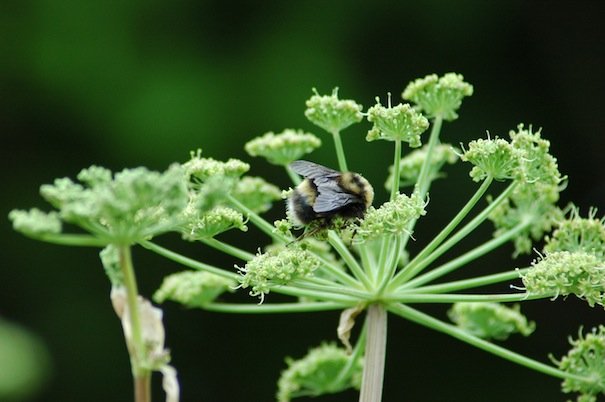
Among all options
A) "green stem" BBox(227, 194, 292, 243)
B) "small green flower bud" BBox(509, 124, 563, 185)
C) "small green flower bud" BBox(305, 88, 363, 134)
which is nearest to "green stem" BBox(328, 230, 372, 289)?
"green stem" BBox(227, 194, 292, 243)

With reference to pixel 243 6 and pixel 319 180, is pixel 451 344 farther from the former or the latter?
pixel 319 180

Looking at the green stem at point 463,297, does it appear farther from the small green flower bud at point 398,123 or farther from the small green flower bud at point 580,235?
the small green flower bud at point 398,123

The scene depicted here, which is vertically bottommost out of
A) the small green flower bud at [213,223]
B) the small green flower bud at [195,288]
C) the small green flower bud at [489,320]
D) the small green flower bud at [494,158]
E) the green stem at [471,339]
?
the green stem at [471,339]

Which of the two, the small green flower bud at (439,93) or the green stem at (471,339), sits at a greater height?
the small green flower bud at (439,93)

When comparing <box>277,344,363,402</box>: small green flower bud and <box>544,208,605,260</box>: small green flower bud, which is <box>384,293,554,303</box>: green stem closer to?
<box>544,208,605,260</box>: small green flower bud

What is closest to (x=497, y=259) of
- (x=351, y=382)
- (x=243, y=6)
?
(x=243, y=6)

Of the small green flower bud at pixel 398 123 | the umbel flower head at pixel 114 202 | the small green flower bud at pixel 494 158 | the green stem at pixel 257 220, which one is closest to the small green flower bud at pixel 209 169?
the green stem at pixel 257 220
